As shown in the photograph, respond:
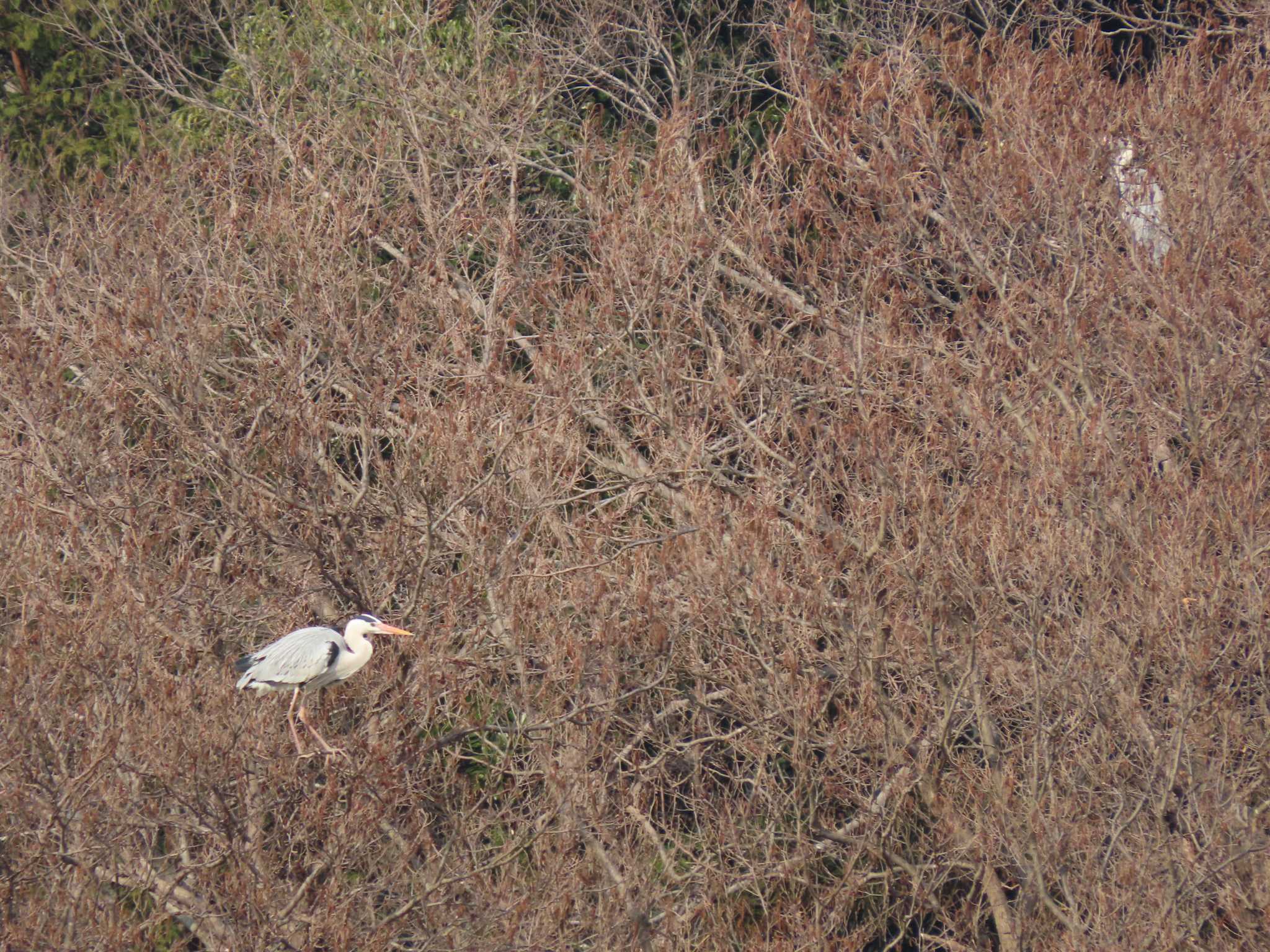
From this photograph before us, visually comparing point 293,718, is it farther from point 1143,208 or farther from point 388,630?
point 1143,208

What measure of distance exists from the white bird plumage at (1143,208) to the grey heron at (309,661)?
7346 millimetres

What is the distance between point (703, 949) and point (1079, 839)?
2491 millimetres

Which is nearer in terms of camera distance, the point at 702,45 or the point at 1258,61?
the point at 1258,61

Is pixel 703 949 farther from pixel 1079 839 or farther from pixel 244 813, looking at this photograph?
pixel 244 813

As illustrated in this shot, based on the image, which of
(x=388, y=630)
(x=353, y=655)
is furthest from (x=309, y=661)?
(x=388, y=630)

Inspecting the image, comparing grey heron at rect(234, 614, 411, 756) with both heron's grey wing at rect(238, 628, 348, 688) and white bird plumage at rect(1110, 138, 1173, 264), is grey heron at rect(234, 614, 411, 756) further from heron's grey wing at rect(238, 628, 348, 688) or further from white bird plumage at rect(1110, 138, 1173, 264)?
white bird plumage at rect(1110, 138, 1173, 264)

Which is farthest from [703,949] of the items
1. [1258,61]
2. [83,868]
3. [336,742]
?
[1258,61]

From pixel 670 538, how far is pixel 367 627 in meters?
2.77

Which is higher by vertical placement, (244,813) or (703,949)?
(244,813)

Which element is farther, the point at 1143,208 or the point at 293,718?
the point at 1143,208

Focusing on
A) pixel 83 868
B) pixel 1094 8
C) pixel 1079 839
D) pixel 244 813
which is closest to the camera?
pixel 83 868

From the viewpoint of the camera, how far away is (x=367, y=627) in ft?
28.3

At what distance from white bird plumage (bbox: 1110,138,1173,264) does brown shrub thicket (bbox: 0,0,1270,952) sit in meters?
0.19

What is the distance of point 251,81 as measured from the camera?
47.9 feet
